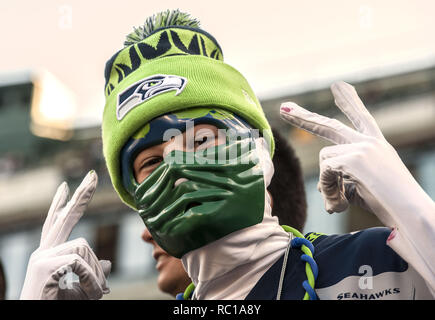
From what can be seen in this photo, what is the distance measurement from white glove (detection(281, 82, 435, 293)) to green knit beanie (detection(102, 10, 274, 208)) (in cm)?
34

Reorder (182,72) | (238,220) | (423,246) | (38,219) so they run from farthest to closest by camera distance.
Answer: (38,219) → (182,72) → (238,220) → (423,246)

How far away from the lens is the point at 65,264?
2.19 meters

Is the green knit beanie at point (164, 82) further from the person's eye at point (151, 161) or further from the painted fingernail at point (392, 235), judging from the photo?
the painted fingernail at point (392, 235)

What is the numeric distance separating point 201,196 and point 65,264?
609 mm

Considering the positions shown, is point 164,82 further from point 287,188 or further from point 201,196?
point 287,188

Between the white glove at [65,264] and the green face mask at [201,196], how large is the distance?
1.12ft

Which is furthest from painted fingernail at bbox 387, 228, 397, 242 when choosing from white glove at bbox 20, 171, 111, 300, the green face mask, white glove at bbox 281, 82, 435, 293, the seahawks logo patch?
white glove at bbox 20, 171, 111, 300

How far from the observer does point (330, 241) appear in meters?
2.04

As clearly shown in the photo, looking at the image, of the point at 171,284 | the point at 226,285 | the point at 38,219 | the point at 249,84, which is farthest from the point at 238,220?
the point at 38,219

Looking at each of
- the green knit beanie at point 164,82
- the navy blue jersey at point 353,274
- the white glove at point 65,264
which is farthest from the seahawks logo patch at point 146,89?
the navy blue jersey at point 353,274

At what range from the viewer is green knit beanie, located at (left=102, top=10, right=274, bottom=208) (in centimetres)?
221

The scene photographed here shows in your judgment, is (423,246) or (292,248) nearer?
(423,246)

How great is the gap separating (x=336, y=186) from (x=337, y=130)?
0.17m
